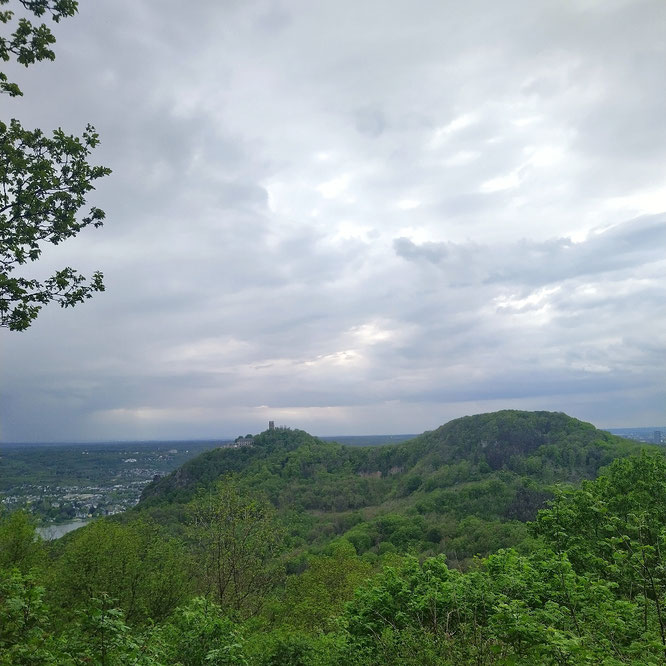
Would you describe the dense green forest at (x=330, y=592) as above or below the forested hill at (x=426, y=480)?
above

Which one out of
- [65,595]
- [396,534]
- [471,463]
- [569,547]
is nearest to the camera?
[569,547]

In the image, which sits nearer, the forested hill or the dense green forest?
A: the dense green forest

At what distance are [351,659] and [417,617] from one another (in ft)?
6.32

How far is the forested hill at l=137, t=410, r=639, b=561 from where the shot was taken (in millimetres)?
94375

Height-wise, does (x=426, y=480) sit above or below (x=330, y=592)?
below

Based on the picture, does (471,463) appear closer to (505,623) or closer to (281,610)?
(281,610)

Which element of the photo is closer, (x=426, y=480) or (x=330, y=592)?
(x=330, y=592)

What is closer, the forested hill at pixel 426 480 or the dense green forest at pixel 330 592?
the dense green forest at pixel 330 592

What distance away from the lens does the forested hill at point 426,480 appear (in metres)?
94.4

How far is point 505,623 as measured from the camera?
24.1 feet

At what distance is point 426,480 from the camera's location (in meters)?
150

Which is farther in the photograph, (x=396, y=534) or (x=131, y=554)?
(x=396, y=534)

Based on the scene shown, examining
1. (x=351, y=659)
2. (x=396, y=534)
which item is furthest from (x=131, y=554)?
(x=396, y=534)

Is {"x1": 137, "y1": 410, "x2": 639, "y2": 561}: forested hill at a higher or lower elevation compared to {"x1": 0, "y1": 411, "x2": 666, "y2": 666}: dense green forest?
lower
